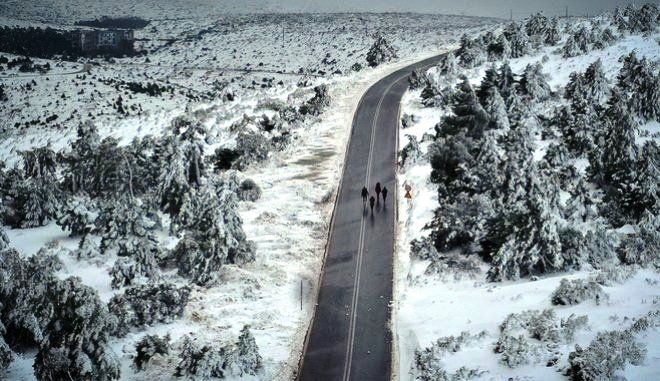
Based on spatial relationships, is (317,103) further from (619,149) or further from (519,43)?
(619,149)

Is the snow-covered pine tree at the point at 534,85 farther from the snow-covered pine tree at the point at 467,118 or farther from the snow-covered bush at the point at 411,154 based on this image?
the snow-covered bush at the point at 411,154

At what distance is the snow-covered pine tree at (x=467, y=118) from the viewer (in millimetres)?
41844

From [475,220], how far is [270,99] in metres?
37.8

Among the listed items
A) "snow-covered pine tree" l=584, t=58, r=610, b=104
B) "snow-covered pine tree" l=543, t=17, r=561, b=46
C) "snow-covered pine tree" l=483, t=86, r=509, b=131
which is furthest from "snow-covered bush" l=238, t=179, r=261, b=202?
"snow-covered pine tree" l=543, t=17, r=561, b=46

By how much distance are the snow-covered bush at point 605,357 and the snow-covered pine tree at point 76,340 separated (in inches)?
633

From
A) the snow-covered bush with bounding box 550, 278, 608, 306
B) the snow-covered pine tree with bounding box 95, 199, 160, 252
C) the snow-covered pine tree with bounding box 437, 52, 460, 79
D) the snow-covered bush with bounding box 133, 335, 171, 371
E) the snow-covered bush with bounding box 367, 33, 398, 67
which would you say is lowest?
the snow-covered bush with bounding box 133, 335, 171, 371

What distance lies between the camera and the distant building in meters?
131

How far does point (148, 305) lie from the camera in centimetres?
2622

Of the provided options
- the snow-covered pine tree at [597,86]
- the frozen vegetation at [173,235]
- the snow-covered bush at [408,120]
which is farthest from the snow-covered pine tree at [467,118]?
the snow-covered pine tree at [597,86]

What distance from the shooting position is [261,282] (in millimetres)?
29750

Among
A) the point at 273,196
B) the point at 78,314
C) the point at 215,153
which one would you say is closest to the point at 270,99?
the point at 215,153

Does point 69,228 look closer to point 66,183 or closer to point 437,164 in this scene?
point 66,183

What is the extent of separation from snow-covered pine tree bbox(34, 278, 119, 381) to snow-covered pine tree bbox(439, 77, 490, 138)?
28923 millimetres

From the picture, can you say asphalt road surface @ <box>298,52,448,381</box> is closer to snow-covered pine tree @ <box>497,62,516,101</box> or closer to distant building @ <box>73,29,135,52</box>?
snow-covered pine tree @ <box>497,62,516,101</box>
